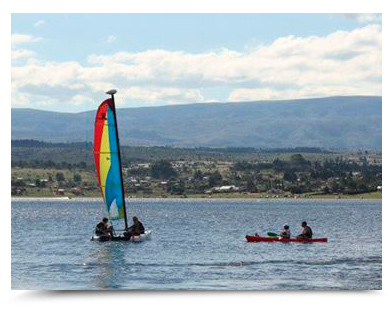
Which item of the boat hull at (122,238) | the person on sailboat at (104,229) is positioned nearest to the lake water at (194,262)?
the boat hull at (122,238)

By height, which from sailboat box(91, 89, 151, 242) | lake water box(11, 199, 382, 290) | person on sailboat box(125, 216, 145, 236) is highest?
sailboat box(91, 89, 151, 242)

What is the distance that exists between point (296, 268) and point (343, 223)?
5706 cm

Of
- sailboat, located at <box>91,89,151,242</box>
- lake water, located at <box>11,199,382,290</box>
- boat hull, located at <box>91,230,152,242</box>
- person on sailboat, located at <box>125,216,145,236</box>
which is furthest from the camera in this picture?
person on sailboat, located at <box>125,216,145,236</box>

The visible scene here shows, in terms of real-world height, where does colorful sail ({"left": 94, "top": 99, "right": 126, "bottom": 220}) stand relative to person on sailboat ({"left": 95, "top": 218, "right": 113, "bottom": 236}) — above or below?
above

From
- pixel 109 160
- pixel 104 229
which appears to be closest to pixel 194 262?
pixel 109 160

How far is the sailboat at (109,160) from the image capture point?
6066 centimetres

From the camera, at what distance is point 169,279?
167 feet

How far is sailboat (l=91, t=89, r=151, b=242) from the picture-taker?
6066 centimetres

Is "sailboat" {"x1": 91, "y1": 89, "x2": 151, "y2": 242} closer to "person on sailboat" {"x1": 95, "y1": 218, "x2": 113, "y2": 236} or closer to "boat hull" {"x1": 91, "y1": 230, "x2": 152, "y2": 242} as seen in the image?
"boat hull" {"x1": 91, "y1": 230, "x2": 152, "y2": 242}

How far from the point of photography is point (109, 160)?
2468 inches

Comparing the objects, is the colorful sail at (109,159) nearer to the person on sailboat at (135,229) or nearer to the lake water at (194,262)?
the person on sailboat at (135,229)

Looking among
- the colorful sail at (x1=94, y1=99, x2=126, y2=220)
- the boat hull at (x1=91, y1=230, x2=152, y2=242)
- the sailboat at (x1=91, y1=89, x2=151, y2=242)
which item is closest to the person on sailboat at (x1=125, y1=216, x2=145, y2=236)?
the boat hull at (x1=91, y1=230, x2=152, y2=242)
